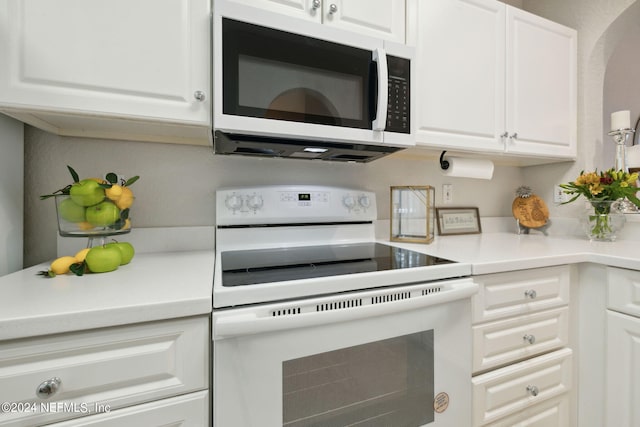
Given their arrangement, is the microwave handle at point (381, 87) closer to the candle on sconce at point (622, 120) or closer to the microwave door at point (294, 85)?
the microwave door at point (294, 85)

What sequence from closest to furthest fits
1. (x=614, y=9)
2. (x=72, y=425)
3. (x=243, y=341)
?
(x=72, y=425), (x=243, y=341), (x=614, y=9)

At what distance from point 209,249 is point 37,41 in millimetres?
828

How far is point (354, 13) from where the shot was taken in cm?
111

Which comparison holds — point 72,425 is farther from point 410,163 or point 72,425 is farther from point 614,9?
point 614,9

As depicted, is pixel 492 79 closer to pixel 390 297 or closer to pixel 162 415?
pixel 390 297

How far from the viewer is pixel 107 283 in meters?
0.75

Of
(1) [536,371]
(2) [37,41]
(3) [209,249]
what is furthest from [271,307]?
(1) [536,371]

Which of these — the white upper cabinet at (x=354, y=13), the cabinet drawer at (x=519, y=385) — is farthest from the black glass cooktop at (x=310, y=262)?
the white upper cabinet at (x=354, y=13)

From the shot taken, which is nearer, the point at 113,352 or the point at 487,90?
the point at 113,352

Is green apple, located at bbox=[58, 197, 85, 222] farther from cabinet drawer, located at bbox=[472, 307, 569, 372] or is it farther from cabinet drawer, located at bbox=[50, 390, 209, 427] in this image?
cabinet drawer, located at bbox=[472, 307, 569, 372]

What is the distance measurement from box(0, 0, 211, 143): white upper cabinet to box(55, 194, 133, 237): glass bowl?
0.26m

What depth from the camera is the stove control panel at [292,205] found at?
122cm

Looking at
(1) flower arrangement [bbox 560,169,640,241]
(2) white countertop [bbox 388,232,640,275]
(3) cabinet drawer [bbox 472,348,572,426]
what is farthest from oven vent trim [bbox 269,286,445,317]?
(1) flower arrangement [bbox 560,169,640,241]

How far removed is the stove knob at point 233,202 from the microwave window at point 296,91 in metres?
0.41
